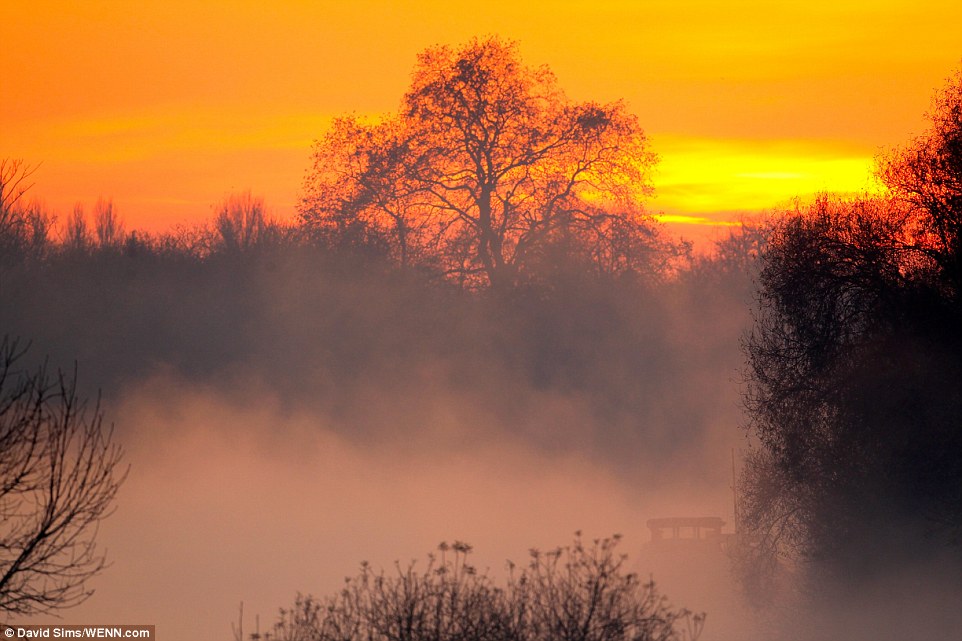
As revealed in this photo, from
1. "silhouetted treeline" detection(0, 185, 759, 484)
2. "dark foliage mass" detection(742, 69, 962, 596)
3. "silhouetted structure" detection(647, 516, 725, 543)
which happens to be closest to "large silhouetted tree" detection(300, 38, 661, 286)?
"silhouetted treeline" detection(0, 185, 759, 484)

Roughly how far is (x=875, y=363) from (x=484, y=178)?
2829 centimetres

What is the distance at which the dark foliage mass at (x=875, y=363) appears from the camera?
83.3 ft

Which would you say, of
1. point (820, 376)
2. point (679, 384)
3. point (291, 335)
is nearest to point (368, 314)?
point (291, 335)

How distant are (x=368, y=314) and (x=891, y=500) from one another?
31.8 m

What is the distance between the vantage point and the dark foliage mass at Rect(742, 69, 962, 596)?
83.3 feet

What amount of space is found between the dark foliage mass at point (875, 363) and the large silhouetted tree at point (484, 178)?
23.2m

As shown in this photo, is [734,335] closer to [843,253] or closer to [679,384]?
[679,384]

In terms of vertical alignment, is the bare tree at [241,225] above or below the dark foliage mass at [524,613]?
above

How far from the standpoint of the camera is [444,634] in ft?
50.5

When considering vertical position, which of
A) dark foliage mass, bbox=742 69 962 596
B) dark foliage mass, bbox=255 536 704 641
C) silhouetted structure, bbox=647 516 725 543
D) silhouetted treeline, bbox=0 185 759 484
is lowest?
dark foliage mass, bbox=255 536 704 641

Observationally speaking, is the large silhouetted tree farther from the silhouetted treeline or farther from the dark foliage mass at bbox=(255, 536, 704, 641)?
the dark foliage mass at bbox=(255, 536, 704, 641)

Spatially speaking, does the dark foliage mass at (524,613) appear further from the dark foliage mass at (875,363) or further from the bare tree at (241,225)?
the bare tree at (241,225)

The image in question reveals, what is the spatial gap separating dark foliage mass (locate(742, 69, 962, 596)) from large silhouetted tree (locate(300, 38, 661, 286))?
23.2 m

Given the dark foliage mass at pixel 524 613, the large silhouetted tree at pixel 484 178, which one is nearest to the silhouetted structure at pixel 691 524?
the large silhouetted tree at pixel 484 178
